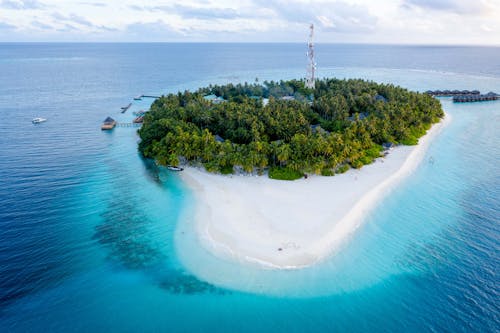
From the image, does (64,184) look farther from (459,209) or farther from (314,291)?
(459,209)

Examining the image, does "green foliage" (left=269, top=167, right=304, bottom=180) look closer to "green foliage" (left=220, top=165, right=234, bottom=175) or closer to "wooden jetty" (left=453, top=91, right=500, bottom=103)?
"green foliage" (left=220, top=165, right=234, bottom=175)

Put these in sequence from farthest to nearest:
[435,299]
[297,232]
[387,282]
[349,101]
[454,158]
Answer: [349,101], [454,158], [297,232], [387,282], [435,299]

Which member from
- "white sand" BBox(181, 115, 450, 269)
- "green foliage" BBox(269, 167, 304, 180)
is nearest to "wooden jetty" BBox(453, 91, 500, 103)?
"white sand" BBox(181, 115, 450, 269)

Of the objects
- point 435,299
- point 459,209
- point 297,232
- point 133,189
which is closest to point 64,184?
point 133,189

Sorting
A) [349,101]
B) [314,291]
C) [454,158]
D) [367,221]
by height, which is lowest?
[314,291]

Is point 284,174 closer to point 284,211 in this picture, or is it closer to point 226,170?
point 226,170

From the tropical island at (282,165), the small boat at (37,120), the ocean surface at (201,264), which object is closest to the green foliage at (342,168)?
the tropical island at (282,165)

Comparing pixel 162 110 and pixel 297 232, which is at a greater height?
pixel 162 110

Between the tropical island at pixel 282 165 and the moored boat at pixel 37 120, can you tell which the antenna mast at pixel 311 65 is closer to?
the tropical island at pixel 282 165
